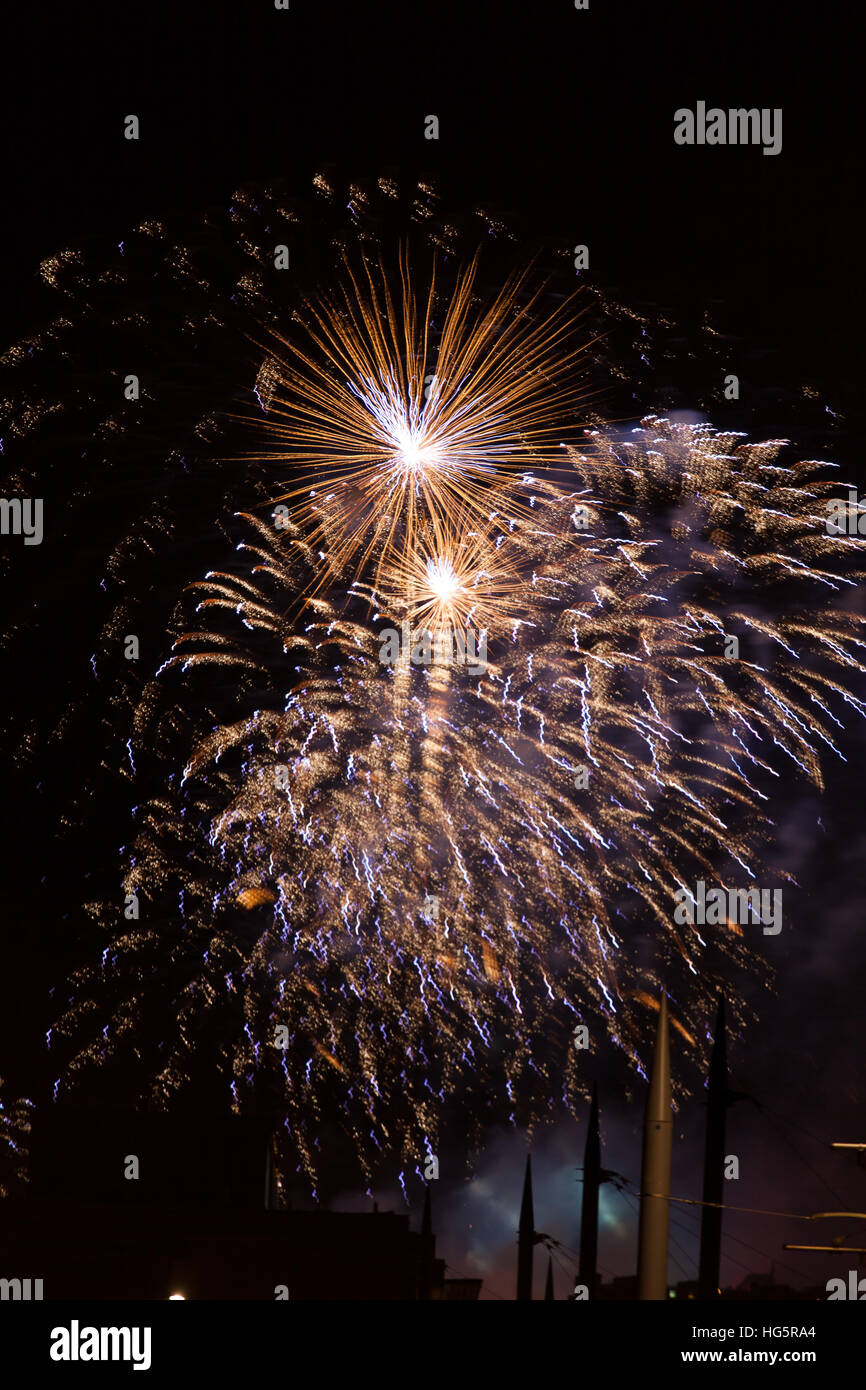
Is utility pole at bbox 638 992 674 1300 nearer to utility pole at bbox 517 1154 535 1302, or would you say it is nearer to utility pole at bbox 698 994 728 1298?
utility pole at bbox 698 994 728 1298

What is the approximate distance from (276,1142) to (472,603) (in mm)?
46599

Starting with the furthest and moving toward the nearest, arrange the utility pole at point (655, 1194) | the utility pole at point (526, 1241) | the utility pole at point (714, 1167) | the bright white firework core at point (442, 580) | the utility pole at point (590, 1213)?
the utility pole at point (526, 1241) → the utility pole at point (590, 1213) → the utility pole at point (714, 1167) → the bright white firework core at point (442, 580) → the utility pole at point (655, 1194)

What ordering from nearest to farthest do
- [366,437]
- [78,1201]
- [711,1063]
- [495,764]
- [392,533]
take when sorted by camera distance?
[366,437] < [392,533] < [495,764] < [711,1063] < [78,1201]

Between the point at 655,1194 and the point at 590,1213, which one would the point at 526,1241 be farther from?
the point at 655,1194

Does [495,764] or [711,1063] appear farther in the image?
[711,1063]

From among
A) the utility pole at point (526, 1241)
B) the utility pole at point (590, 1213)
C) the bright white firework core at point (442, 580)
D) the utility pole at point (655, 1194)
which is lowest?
the utility pole at point (526, 1241)

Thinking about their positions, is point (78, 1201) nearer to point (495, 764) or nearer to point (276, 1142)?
point (276, 1142)

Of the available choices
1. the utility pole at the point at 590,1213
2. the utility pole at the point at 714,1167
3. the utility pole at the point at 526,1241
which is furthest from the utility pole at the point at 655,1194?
the utility pole at the point at 526,1241

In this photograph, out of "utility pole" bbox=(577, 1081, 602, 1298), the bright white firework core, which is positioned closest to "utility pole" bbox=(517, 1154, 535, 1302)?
"utility pole" bbox=(577, 1081, 602, 1298)

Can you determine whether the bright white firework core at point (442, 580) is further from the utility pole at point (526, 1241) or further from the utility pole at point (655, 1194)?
the utility pole at point (526, 1241)

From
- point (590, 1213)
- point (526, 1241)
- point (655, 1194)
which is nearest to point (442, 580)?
point (655, 1194)
